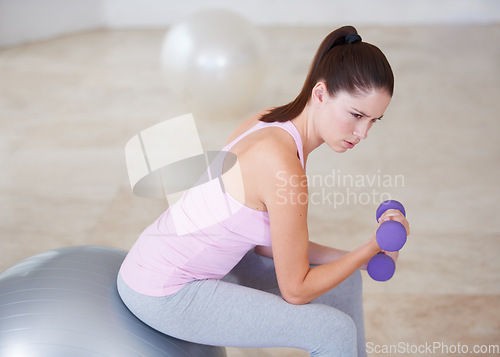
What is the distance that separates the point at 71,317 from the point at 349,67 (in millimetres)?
826

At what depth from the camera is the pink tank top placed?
138 cm

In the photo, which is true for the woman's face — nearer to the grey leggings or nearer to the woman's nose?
the woman's nose

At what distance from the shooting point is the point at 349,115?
1.37 meters

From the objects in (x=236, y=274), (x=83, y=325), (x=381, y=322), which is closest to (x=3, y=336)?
(x=83, y=325)

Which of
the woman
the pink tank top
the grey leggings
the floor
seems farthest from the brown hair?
the floor

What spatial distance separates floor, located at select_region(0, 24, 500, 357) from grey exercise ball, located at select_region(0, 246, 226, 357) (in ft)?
2.31

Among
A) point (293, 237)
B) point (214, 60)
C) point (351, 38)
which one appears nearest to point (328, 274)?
point (293, 237)

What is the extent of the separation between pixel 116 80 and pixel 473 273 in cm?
299

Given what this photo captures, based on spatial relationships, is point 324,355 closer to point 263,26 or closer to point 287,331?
point 287,331

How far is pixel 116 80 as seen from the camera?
4469 mm

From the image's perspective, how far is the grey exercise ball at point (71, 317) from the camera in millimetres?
1309

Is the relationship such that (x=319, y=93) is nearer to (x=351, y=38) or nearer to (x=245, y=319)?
(x=351, y=38)

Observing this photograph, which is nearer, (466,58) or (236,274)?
(236,274)

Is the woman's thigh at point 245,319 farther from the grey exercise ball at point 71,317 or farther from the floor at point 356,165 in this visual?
the floor at point 356,165
